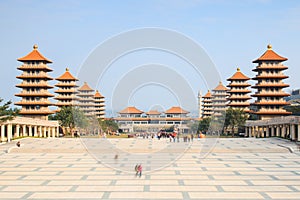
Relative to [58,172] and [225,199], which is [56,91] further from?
[225,199]

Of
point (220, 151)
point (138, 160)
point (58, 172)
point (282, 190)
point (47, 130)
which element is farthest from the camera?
point (47, 130)

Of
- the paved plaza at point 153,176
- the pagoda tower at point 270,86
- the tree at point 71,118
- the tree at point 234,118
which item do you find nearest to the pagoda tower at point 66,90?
the tree at point 71,118

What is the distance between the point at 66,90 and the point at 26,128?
19.1 m

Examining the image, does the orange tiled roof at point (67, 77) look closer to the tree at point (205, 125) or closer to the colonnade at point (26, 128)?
the colonnade at point (26, 128)

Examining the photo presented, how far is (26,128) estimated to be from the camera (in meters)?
66.4

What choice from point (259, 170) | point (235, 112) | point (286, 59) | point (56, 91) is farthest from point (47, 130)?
point (259, 170)

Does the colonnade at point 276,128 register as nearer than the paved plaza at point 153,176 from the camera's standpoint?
No

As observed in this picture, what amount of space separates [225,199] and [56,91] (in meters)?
69.4

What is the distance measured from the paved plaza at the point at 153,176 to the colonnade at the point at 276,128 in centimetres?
1203

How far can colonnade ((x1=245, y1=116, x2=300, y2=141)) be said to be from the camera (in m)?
51.8

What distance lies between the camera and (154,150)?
136 feet

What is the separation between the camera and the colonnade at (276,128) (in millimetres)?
51750

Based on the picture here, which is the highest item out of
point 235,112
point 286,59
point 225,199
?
point 286,59

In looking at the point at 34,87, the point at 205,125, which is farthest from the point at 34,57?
the point at 205,125
